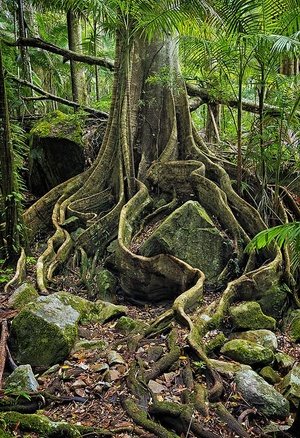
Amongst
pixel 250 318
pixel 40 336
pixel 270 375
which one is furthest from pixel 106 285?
pixel 270 375

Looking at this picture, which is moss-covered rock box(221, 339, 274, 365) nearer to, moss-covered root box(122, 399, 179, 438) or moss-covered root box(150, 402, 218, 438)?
moss-covered root box(150, 402, 218, 438)

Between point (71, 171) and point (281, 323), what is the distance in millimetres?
4857

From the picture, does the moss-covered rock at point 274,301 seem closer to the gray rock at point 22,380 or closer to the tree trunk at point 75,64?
the gray rock at point 22,380

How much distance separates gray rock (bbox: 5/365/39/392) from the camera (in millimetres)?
3333

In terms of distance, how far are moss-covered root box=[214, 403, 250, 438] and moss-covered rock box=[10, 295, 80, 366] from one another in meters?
1.52

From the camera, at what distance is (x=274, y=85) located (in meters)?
6.72

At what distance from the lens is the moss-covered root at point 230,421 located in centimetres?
328

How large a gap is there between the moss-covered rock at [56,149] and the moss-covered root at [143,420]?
→ 5.72m

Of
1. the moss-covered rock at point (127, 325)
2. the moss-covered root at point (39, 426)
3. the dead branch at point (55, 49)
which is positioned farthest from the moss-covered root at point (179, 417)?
the dead branch at point (55, 49)

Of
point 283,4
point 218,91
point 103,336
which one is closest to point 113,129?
point 218,91

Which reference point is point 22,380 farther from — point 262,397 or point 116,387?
point 262,397

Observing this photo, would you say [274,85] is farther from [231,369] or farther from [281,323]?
[231,369]

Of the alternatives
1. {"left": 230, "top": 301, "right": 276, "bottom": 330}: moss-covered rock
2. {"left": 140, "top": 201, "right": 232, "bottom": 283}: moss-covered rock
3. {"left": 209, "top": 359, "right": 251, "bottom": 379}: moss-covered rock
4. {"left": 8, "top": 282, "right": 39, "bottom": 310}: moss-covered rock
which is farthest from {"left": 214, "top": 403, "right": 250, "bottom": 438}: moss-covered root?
{"left": 140, "top": 201, "right": 232, "bottom": 283}: moss-covered rock

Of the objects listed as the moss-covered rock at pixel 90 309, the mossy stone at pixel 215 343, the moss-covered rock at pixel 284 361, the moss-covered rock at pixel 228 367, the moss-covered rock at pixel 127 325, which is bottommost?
the moss-covered rock at pixel 284 361
